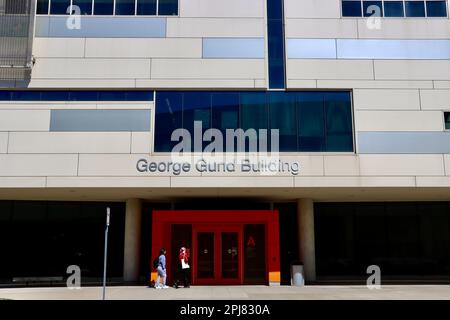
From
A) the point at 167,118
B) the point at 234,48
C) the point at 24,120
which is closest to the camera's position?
the point at 24,120

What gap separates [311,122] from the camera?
66.3ft

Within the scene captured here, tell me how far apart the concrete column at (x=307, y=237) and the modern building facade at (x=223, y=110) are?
0.07m

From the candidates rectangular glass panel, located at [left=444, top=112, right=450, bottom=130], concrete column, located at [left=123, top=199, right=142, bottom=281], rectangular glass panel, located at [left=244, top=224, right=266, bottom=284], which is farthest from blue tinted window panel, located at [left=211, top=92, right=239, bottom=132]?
rectangular glass panel, located at [left=444, top=112, right=450, bottom=130]

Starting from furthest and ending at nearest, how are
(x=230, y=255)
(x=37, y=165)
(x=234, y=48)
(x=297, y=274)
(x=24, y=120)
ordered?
(x=230, y=255)
(x=297, y=274)
(x=234, y=48)
(x=24, y=120)
(x=37, y=165)

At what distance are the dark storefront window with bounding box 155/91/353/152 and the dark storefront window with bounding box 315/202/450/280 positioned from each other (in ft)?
18.1

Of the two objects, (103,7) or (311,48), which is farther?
(103,7)

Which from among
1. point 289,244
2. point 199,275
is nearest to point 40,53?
point 199,275

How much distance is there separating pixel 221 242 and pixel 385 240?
8750mm

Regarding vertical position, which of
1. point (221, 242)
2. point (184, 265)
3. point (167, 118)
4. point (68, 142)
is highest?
point (167, 118)

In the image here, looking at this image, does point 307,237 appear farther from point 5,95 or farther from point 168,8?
point 5,95

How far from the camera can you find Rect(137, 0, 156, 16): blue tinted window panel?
68.9ft

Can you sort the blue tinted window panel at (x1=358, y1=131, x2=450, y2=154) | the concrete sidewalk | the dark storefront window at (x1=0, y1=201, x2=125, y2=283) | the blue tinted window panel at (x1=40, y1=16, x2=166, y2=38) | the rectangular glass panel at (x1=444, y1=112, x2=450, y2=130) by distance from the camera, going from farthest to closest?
the dark storefront window at (x1=0, y1=201, x2=125, y2=283), the blue tinted window panel at (x1=40, y1=16, x2=166, y2=38), the rectangular glass panel at (x1=444, y1=112, x2=450, y2=130), the blue tinted window panel at (x1=358, y1=131, x2=450, y2=154), the concrete sidewalk

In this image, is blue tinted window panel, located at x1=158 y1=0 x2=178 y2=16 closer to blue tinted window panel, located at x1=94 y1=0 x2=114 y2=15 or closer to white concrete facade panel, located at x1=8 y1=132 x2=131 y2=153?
blue tinted window panel, located at x1=94 y1=0 x2=114 y2=15

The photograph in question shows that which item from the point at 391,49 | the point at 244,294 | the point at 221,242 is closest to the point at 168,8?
the point at 391,49
